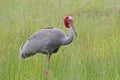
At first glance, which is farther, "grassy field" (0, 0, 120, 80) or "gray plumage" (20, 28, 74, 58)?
"gray plumage" (20, 28, 74, 58)

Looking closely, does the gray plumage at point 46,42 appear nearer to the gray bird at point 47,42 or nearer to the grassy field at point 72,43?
the gray bird at point 47,42

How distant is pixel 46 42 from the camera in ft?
21.2

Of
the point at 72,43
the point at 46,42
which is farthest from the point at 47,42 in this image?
the point at 72,43

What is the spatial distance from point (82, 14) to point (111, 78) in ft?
17.7

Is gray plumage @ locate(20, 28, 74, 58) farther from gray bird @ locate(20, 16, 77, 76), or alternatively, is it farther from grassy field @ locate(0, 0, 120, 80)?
grassy field @ locate(0, 0, 120, 80)

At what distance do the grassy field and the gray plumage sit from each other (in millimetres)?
118

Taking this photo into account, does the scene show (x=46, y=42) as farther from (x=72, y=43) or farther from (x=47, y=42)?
(x=72, y=43)

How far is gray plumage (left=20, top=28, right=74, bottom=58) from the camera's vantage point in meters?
6.44

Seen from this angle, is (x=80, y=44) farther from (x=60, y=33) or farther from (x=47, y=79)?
(x=47, y=79)

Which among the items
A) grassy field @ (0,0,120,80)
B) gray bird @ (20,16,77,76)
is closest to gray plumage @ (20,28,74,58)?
gray bird @ (20,16,77,76)

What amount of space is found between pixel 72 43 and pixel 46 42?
0.75 metres

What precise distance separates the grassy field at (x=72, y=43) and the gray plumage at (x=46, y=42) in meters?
0.12

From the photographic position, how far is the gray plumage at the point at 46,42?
6.44 m

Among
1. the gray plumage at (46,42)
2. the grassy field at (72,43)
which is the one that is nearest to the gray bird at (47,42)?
the gray plumage at (46,42)
